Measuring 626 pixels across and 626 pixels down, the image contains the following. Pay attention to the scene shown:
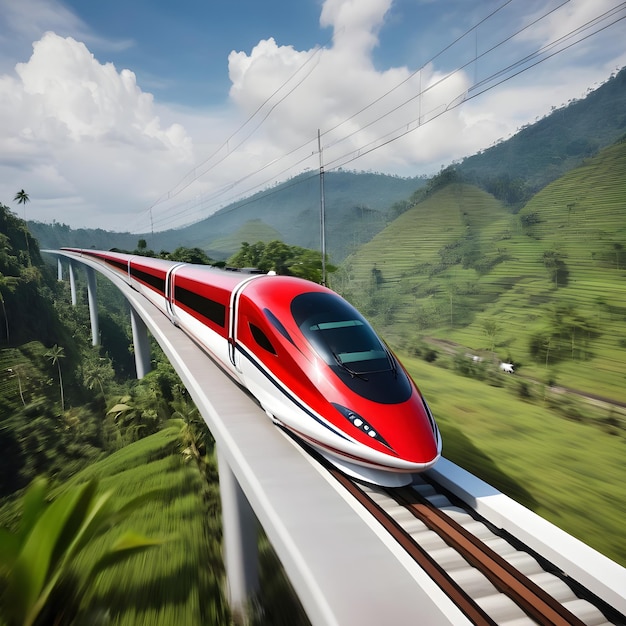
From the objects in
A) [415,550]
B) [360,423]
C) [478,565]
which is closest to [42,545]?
[360,423]

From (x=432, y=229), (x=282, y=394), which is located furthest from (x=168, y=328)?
(x=432, y=229)

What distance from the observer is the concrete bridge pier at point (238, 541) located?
6.86 meters

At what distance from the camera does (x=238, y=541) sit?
695 centimetres

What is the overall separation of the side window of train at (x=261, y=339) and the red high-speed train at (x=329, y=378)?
0.02 meters

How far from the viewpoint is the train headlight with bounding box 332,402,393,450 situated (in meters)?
5.21

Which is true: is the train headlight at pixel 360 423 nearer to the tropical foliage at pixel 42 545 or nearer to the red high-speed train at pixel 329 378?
the red high-speed train at pixel 329 378

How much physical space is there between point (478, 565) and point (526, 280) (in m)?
42.1

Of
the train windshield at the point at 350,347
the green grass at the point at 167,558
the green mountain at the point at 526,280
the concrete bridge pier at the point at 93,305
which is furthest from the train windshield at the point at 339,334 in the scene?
the concrete bridge pier at the point at 93,305

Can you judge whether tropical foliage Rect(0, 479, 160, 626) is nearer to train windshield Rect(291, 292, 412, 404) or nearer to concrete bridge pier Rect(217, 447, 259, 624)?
concrete bridge pier Rect(217, 447, 259, 624)

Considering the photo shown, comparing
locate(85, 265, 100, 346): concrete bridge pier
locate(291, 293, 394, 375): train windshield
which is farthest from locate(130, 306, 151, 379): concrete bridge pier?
locate(85, 265, 100, 346): concrete bridge pier

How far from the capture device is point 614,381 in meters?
17.1

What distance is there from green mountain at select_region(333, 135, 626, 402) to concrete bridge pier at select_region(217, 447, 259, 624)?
14.0 m

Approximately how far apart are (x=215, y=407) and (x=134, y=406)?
17.0m

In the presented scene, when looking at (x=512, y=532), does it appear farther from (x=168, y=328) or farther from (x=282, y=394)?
(x=168, y=328)
